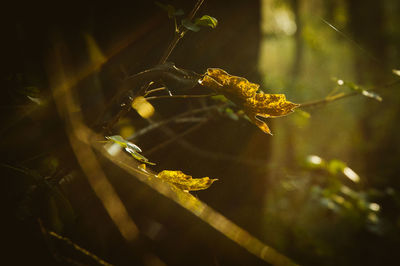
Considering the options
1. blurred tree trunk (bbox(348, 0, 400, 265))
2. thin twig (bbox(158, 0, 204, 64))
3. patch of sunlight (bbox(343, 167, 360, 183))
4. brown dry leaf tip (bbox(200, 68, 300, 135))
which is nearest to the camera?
brown dry leaf tip (bbox(200, 68, 300, 135))

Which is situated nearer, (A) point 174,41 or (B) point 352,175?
(A) point 174,41

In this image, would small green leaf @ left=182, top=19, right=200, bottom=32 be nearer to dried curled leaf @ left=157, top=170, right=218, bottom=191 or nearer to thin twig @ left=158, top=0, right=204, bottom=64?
thin twig @ left=158, top=0, right=204, bottom=64

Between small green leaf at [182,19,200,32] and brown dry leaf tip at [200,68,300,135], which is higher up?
small green leaf at [182,19,200,32]

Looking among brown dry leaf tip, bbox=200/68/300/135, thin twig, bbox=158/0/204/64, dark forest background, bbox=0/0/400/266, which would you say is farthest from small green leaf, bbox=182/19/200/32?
dark forest background, bbox=0/0/400/266

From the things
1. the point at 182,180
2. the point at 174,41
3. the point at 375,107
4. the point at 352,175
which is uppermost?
the point at 375,107

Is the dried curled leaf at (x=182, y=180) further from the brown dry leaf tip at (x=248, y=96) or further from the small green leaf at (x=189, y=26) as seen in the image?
the small green leaf at (x=189, y=26)

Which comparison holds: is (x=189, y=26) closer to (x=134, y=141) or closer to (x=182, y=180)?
(x=182, y=180)

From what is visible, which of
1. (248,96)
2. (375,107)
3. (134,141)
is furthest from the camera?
(375,107)

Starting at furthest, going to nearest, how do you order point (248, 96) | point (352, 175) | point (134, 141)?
point (352, 175), point (134, 141), point (248, 96)

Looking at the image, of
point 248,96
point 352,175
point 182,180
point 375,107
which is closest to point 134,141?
point 182,180
